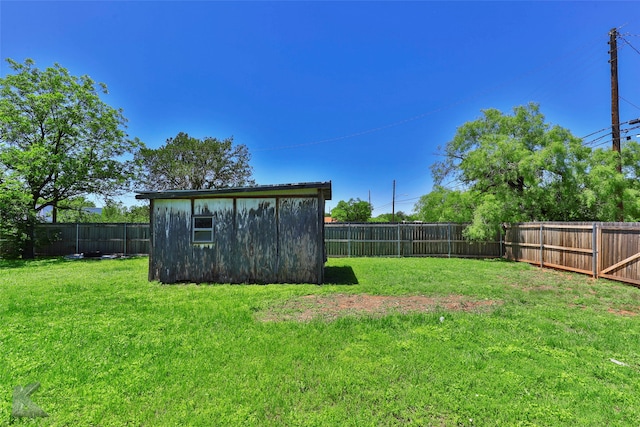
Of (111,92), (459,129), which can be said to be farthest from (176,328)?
(111,92)

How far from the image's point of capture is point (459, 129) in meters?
16.4

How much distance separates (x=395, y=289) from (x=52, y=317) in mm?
6680

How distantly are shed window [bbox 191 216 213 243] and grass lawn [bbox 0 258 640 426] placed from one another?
1.94 metres

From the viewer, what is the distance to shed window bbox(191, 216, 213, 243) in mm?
8219

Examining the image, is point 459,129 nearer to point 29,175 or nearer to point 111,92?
point 111,92

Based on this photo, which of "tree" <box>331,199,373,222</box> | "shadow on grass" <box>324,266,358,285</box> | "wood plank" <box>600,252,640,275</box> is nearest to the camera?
"wood plank" <box>600,252,640,275</box>

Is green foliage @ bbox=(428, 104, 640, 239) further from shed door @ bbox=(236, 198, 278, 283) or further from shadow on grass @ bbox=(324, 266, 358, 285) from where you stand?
shed door @ bbox=(236, 198, 278, 283)

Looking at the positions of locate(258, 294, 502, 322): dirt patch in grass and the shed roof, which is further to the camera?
the shed roof

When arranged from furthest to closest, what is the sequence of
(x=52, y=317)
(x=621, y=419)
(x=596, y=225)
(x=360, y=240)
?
(x=360, y=240)
(x=596, y=225)
(x=52, y=317)
(x=621, y=419)

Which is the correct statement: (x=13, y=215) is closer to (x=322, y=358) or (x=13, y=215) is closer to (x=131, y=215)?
(x=131, y=215)

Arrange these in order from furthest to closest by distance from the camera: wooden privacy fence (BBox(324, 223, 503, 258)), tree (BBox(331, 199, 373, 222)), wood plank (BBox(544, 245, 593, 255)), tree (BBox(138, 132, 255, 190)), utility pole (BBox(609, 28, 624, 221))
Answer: tree (BBox(331, 199, 373, 222)), tree (BBox(138, 132, 255, 190)), wooden privacy fence (BBox(324, 223, 503, 258)), utility pole (BBox(609, 28, 624, 221)), wood plank (BBox(544, 245, 593, 255))

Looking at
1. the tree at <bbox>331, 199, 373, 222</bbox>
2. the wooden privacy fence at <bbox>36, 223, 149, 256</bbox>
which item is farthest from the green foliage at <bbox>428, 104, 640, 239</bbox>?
the tree at <bbox>331, 199, 373, 222</bbox>

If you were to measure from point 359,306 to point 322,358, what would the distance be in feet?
7.85

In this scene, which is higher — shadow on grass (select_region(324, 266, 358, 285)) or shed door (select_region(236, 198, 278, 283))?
shed door (select_region(236, 198, 278, 283))
